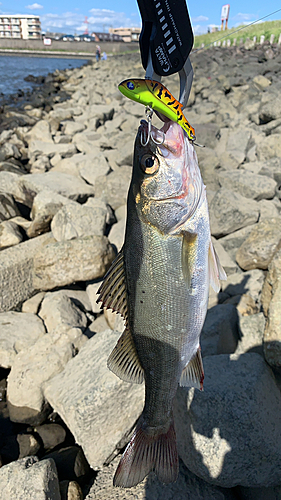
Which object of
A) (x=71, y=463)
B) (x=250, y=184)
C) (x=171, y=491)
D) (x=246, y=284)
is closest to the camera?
(x=171, y=491)

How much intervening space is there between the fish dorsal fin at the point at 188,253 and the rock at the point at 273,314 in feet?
4.59

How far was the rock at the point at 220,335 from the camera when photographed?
11.2ft

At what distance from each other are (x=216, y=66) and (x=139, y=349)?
21.9 m

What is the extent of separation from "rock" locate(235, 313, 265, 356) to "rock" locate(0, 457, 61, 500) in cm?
200

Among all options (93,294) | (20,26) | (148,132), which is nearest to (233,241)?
(93,294)

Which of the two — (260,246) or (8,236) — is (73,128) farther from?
(260,246)

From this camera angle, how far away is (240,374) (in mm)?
2781

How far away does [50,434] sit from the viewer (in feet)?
11.5

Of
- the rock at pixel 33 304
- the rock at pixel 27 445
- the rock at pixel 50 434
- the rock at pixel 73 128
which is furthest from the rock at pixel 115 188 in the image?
the rock at pixel 73 128

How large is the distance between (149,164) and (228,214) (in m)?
3.57

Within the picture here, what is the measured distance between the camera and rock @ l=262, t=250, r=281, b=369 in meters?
2.82

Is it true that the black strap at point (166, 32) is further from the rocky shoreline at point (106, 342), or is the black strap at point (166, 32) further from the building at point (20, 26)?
the building at point (20, 26)

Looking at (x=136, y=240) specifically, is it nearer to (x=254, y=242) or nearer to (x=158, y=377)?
(x=158, y=377)

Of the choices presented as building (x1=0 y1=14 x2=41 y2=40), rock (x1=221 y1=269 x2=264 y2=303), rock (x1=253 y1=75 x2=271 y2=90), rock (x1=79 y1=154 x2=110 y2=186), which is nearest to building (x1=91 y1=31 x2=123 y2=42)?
building (x1=0 y1=14 x2=41 y2=40)
